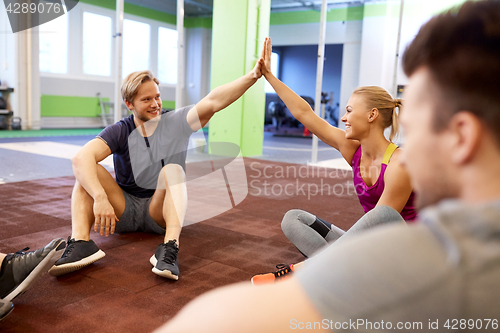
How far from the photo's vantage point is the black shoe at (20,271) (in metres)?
1.46

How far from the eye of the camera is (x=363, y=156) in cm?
185

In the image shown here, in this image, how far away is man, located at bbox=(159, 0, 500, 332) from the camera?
1.13 feet

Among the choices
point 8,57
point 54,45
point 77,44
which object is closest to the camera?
point 8,57

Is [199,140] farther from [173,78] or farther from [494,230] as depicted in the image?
[494,230]

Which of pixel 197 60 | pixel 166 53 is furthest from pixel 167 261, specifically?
pixel 197 60

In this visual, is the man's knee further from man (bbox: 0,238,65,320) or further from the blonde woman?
man (bbox: 0,238,65,320)

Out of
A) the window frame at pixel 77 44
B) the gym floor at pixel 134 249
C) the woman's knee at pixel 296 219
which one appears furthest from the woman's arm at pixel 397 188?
the window frame at pixel 77 44

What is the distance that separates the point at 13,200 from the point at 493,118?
3302 mm

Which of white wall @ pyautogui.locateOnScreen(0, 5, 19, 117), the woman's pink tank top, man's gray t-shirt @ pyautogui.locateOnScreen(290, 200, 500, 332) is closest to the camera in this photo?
man's gray t-shirt @ pyautogui.locateOnScreen(290, 200, 500, 332)

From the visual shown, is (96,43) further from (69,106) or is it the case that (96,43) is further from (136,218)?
(136,218)

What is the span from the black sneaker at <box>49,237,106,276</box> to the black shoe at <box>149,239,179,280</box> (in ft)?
0.87

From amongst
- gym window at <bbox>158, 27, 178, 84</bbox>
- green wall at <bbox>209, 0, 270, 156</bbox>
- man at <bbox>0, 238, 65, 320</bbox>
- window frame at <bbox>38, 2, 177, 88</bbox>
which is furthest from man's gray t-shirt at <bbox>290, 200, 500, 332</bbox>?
gym window at <bbox>158, 27, 178, 84</bbox>

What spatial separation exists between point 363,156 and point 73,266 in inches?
53.6

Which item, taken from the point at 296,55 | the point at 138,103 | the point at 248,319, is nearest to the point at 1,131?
the point at 138,103
